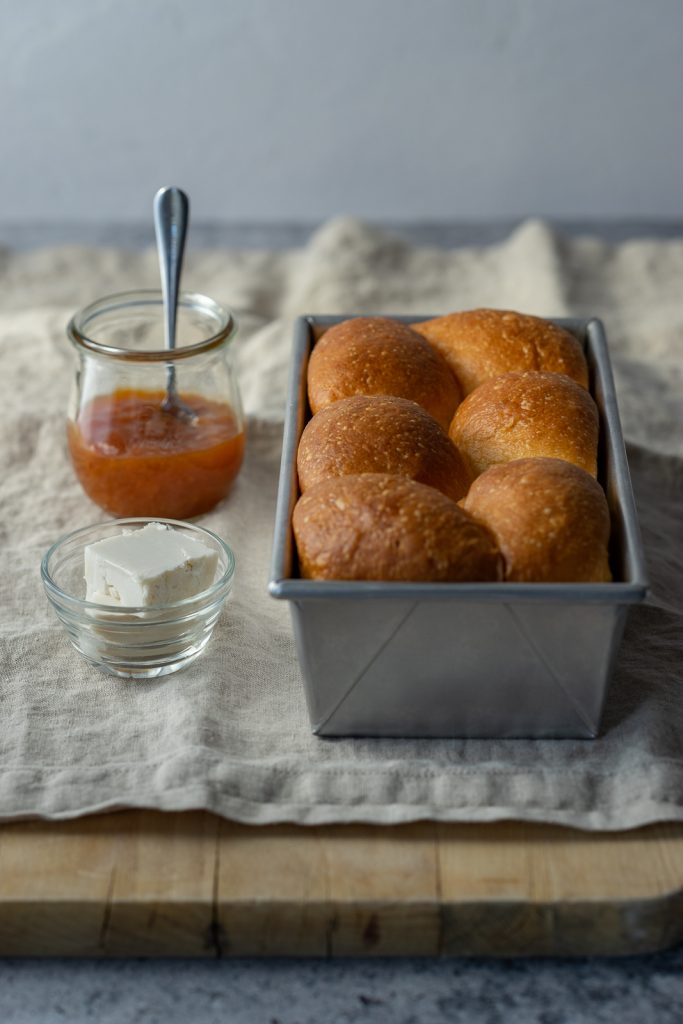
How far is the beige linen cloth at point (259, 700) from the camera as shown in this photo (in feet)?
4.53

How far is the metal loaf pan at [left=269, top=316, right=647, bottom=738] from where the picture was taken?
4.28ft

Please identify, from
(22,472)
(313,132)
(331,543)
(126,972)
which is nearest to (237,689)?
(331,543)

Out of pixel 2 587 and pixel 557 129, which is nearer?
pixel 2 587

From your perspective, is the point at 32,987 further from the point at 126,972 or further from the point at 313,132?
the point at 313,132

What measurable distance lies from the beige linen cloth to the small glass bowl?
2cm

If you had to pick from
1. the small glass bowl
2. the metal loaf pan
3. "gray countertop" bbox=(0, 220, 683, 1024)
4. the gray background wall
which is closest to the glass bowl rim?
the small glass bowl

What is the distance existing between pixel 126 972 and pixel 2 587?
699 millimetres

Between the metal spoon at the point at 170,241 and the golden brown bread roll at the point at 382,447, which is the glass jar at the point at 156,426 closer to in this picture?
the metal spoon at the point at 170,241

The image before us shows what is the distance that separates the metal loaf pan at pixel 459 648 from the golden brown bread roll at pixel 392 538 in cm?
4

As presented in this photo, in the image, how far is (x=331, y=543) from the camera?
1.38 meters

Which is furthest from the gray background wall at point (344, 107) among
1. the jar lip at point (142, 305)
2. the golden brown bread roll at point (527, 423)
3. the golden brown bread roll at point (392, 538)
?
the golden brown bread roll at point (392, 538)

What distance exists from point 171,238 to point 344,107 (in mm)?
1727

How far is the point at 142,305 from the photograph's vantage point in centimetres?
217

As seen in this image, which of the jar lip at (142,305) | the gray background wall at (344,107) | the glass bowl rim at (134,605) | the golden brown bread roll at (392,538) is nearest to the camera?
the golden brown bread roll at (392,538)
